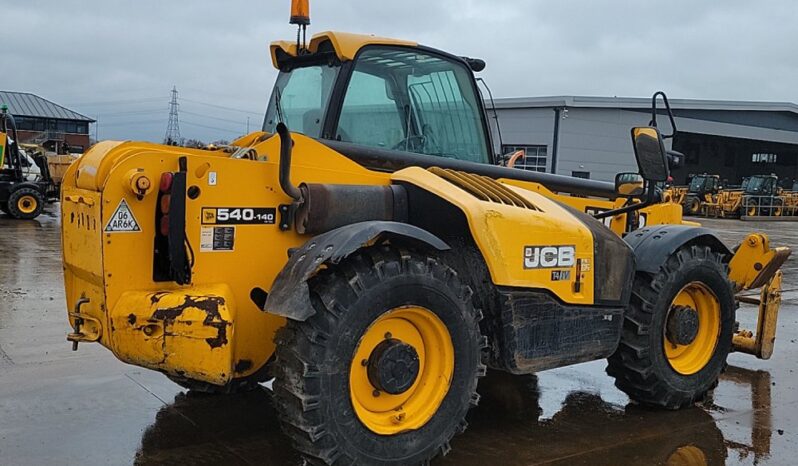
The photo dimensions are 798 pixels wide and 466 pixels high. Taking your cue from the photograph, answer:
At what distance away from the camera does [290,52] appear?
16.1ft

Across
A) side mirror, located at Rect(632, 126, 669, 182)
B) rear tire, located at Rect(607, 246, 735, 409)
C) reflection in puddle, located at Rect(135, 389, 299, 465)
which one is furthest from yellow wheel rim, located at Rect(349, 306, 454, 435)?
→ side mirror, located at Rect(632, 126, 669, 182)

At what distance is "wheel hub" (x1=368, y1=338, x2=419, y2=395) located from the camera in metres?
3.68

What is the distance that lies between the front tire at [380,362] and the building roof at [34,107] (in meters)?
54.9

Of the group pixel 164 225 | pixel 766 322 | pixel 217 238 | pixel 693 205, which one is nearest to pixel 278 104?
pixel 217 238

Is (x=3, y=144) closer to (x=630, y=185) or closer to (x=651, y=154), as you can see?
(x=630, y=185)

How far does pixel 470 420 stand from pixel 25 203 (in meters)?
17.7

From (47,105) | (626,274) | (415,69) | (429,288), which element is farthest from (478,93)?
(47,105)

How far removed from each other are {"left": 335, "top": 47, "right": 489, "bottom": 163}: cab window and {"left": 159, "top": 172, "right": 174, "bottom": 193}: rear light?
1.12 metres

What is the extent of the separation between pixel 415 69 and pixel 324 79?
601 millimetres

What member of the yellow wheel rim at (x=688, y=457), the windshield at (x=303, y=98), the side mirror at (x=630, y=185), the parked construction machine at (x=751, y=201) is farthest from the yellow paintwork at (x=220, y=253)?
the parked construction machine at (x=751, y=201)

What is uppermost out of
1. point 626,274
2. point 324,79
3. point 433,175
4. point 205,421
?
point 324,79

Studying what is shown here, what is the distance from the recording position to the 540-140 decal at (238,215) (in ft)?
12.3

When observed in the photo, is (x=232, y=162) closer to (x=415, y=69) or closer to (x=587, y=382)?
(x=415, y=69)

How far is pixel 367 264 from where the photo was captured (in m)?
3.63
